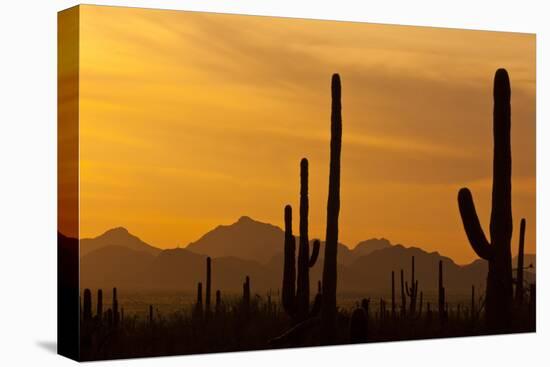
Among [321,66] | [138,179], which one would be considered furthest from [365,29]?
[138,179]

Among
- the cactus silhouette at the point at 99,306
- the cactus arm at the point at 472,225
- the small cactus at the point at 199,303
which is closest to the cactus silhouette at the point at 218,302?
the small cactus at the point at 199,303

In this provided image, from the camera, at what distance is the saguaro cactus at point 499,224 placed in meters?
14.9

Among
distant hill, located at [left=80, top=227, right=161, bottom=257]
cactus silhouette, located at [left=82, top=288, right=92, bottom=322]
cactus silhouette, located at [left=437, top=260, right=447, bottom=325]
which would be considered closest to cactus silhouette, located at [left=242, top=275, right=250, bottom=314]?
distant hill, located at [left=80, top=227, right=161, bottom=257]

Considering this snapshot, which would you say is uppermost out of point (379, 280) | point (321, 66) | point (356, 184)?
point (321, 66)

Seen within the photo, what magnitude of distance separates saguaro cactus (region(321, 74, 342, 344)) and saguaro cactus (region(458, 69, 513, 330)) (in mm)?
1598

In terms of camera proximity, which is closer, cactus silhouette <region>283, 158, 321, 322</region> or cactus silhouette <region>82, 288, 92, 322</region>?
cactus silhouette <region>82, 288, 92, 322</region>

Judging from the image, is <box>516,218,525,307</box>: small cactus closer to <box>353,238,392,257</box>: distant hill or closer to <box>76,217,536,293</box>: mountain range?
<box>76,217,536,293</box>: mountain range

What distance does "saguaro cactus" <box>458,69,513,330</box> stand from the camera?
14922 mm

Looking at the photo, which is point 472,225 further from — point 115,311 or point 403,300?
point 115,311

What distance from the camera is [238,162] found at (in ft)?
44.4

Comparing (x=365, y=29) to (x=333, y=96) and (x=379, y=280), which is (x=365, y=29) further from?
(x=379, y=280)

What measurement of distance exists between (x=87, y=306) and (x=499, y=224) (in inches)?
175

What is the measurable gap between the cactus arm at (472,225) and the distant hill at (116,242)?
333 centimetres

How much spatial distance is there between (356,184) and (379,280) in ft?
3.19
